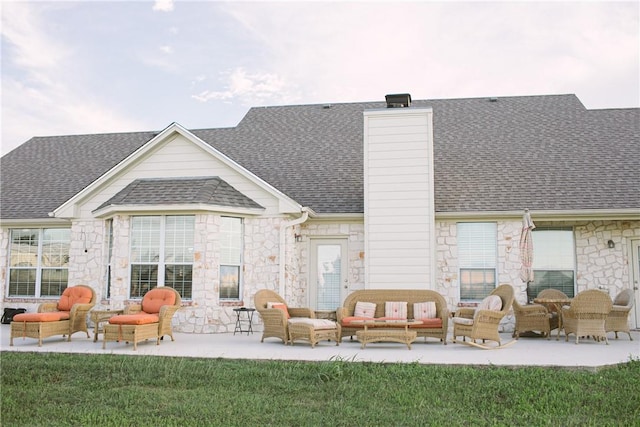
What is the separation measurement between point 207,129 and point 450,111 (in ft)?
25.0

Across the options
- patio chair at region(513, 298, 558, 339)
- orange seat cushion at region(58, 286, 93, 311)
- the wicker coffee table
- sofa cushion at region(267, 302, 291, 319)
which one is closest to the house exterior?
orange seat cushion at region(58, 286, 93, 311)

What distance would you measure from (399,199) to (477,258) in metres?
2.26

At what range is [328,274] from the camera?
46.8ft

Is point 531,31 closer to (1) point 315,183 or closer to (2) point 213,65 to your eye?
(1) point 315,183

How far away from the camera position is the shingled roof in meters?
14.1

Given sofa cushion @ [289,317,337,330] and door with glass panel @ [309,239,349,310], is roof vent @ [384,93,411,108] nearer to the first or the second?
door with glass panel @ [309,239,349,310]

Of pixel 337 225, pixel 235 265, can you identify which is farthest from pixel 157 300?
pixel 337 225

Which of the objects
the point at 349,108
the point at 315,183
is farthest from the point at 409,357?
the point at 349,108

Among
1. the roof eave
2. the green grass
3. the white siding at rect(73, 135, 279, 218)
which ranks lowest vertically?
A: the green grass

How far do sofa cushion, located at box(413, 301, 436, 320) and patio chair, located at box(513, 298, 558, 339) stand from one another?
161cm

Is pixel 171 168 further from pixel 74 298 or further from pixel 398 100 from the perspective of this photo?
pixel 398 100

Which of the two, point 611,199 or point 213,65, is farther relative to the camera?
point 213,65

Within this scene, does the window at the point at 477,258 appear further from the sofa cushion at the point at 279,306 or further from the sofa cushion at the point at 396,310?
the sofa cushion at the point at 279,306

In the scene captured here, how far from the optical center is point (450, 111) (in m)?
18.3
